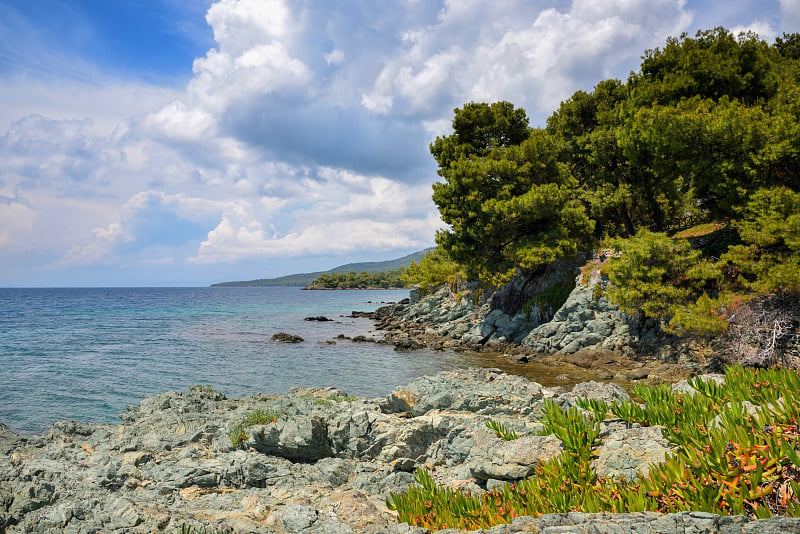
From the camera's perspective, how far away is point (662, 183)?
2766cm

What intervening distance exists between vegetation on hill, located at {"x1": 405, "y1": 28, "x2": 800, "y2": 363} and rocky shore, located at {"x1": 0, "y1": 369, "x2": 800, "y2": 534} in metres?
11.0

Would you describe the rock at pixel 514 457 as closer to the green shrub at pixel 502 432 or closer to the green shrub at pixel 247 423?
the green shrub at pixel 502 432

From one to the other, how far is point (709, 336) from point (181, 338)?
36.8 m

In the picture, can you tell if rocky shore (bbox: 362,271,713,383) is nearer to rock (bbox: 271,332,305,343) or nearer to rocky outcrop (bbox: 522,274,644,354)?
rocky outcrop (bbox: 522,274,644,354)

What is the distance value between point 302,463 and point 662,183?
29.3 meters

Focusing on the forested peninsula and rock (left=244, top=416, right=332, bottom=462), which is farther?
rock (left=244, top=416, right=332, bottom=462)

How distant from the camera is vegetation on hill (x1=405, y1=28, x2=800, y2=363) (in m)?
16.8

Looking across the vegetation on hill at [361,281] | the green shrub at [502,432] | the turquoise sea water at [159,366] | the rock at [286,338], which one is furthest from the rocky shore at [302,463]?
the vegetation on hill at [361,281]

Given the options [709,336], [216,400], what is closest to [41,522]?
[216,400]

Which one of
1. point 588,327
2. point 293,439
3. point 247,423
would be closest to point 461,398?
point 293,439

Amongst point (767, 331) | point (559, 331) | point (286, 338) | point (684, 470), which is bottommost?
point (286, 338)

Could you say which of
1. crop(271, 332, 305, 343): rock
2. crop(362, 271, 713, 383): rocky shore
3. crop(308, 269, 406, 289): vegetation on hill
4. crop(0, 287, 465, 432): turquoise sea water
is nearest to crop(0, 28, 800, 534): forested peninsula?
crop(362, 271, 713, 383): rocky shore

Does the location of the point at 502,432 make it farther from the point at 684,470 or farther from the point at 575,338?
the point at 575,338

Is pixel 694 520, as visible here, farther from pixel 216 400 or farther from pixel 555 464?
pixel 216 400
